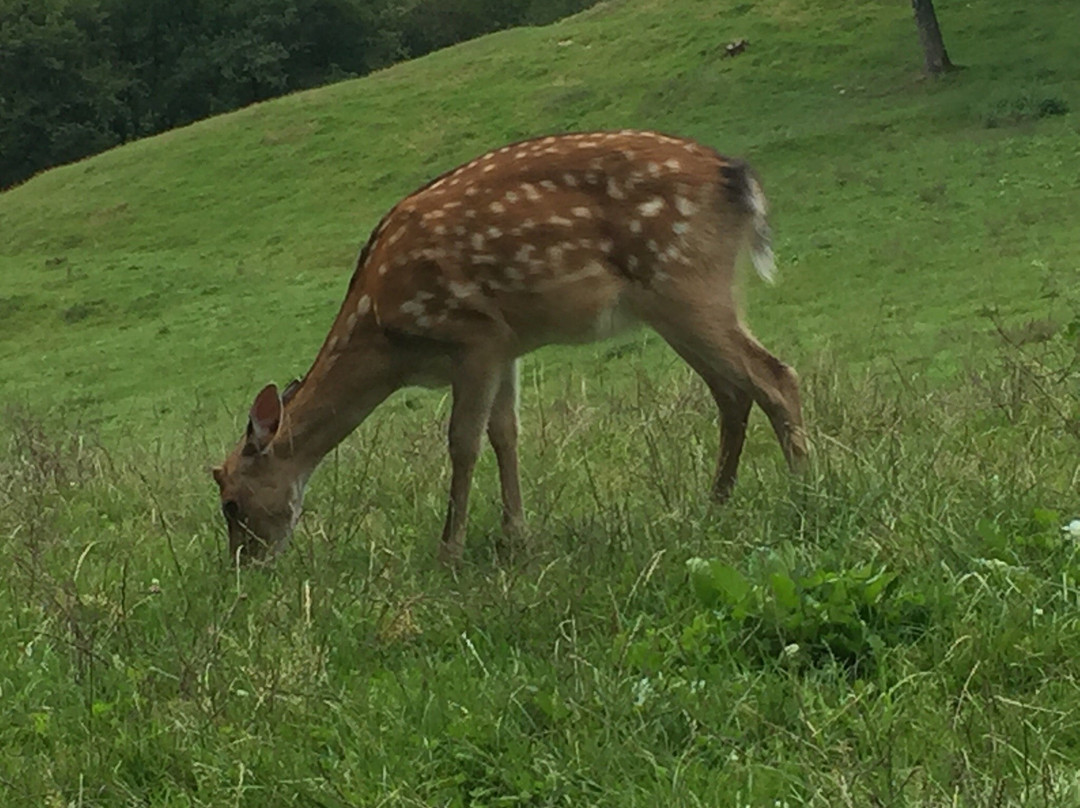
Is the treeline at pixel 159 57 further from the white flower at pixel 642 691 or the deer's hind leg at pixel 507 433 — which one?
the white flower at pixel 642 691

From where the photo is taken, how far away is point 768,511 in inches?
175

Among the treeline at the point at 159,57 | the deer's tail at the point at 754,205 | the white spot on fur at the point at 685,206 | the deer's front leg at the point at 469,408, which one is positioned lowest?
the treeline at the point at 159,57

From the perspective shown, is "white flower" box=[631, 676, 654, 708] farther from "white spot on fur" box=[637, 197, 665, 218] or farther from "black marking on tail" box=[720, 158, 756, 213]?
"black marking on tail" box=[720, 158, 756, 213]

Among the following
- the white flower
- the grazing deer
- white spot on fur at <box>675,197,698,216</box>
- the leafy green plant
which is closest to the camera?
the white flower

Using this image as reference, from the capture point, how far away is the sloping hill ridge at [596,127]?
16953mm

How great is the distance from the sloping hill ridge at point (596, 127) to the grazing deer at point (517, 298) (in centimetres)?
576

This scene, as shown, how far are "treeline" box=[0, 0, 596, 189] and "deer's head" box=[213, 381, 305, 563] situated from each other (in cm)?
4986

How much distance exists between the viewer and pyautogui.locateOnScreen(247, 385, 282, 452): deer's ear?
5734 millimetres

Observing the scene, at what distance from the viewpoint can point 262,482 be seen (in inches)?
227

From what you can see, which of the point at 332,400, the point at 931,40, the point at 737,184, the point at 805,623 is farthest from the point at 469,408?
the point at 931,40

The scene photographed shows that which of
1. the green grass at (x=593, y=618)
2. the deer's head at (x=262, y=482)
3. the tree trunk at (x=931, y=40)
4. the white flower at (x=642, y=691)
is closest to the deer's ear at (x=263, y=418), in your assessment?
the deer's head at (x=262, y=482)

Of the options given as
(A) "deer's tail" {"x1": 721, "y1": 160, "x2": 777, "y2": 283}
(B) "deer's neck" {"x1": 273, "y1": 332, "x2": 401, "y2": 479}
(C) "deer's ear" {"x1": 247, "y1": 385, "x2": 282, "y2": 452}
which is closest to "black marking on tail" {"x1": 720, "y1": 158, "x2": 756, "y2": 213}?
(A) "deer's tail" {"x1": 721, "y1": 160, "x2": 777, "y2": 283}

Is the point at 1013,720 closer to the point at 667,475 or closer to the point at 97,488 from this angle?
the point at 667,475

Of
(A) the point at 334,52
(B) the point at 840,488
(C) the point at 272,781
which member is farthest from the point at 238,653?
(A) the point at 334,52
